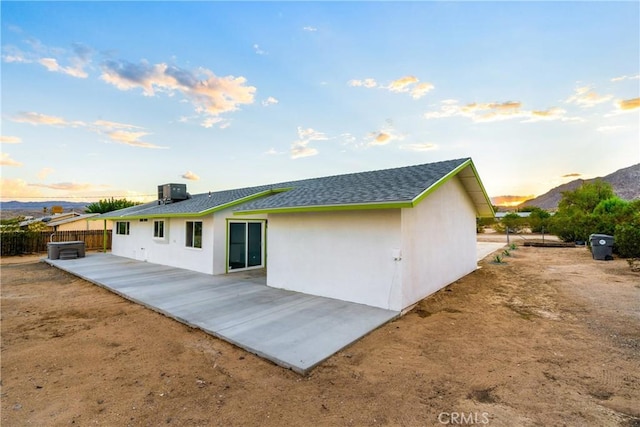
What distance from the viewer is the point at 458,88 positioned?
1113cm

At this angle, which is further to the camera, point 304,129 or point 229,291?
point 304,129

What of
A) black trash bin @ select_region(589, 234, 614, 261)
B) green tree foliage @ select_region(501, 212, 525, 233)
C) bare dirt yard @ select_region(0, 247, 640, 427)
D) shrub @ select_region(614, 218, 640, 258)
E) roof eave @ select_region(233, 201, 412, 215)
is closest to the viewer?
bare dirt yard @ select_region(0, 247, 640, 427)

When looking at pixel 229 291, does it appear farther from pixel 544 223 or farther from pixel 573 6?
pixel 544 223

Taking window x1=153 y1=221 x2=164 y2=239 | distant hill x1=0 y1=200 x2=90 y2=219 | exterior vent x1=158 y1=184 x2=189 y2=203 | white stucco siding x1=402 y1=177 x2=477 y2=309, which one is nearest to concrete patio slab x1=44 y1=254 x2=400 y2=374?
white stucco siding x1=402 y1=177 x2=477 y2=309

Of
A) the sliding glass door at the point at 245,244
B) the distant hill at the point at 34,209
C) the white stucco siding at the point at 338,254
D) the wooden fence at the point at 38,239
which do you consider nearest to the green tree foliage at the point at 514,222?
the sliding glass door at the point at 245,244

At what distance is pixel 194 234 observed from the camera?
37.8 feet

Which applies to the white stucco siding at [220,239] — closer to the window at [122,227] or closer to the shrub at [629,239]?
the window at [122,227]

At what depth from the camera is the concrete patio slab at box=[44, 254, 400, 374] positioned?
443cm

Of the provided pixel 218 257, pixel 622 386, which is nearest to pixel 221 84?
pixel 218 257

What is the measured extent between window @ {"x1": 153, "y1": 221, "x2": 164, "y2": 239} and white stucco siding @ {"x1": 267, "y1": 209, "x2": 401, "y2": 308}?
7.68m

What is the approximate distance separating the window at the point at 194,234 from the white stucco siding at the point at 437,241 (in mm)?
8349

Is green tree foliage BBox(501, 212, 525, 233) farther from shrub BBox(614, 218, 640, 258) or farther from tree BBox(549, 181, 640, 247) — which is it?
shrub BBox(614, 218, 640, 258)

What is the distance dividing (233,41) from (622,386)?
46.2 ft

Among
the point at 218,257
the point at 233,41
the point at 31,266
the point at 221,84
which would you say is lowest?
the point at 31,266
